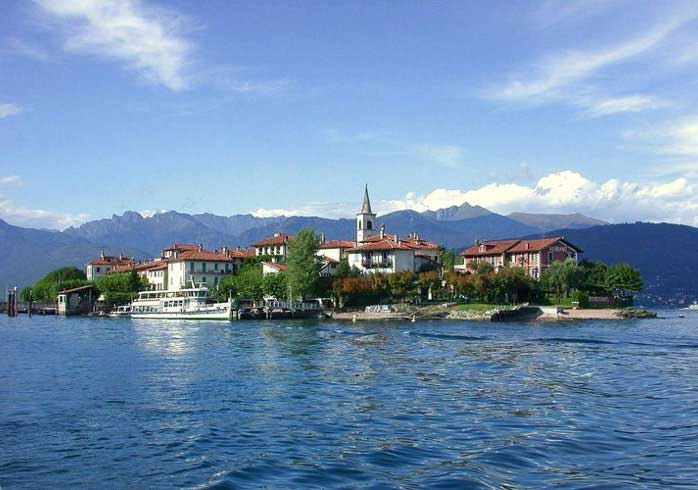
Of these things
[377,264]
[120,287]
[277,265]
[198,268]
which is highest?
[198,268]

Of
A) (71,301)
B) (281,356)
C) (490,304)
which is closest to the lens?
(281,356)

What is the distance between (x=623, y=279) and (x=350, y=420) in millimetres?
88377

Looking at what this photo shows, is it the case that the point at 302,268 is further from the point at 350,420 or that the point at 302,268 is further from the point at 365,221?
the point at 350,420

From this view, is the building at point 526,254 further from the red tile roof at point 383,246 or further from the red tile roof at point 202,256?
the red tile roof at point 202,256

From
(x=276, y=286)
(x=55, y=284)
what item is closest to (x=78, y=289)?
(x=55, y=284)

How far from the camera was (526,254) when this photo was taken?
109562 mm

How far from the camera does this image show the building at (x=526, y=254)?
107688 mm

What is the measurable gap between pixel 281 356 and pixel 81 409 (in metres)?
18.7

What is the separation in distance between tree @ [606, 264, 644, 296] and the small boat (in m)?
72.4

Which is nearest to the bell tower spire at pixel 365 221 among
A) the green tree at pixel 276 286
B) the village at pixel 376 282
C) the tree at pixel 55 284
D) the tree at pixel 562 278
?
the village at pixel 376 282

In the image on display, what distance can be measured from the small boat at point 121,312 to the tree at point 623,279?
237 ft

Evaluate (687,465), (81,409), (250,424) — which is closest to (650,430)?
(687,465)

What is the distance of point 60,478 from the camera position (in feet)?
53.9

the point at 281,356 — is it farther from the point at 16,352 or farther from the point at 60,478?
the point at 60,478
